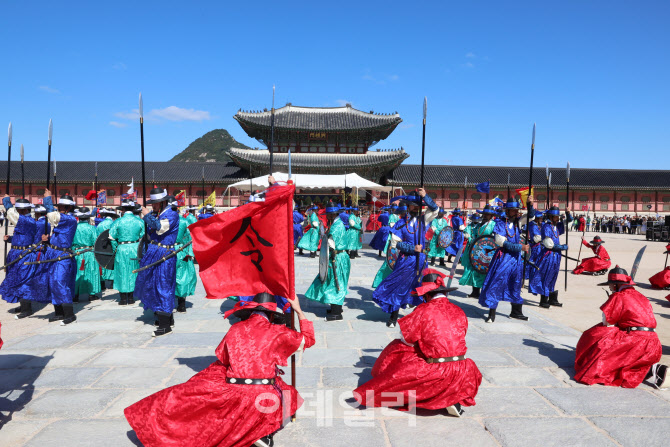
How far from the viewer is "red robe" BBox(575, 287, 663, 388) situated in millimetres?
3980

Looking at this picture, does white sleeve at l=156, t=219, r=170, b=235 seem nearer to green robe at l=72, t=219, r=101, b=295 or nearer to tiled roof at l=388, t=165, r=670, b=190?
green robe at l=72, t=219, r=101, b=295

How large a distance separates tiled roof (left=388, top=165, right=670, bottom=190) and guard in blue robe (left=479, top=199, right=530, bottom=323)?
28926 millimetres

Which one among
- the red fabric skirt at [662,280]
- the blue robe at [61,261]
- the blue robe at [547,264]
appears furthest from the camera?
the red fabric skirt at [662,280]

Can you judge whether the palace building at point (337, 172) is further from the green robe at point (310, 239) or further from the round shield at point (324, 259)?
the round shield at point (324, 259)

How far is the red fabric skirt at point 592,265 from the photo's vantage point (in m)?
11.8

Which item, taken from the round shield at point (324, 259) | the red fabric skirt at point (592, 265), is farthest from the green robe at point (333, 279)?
the red fabric skirt at point (592, 265)

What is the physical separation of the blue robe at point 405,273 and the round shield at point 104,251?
13.9 feet

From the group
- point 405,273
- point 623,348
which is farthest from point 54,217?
point 623,348

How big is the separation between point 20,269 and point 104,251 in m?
1.09

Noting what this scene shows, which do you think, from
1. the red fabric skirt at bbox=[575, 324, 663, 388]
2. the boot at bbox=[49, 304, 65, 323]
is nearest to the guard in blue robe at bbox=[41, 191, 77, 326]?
the boot at bbox=[49, 304, 65, 323]

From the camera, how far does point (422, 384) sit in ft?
10.9

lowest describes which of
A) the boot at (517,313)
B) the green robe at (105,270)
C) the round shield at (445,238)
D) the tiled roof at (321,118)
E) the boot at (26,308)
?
the boot at (26,308)

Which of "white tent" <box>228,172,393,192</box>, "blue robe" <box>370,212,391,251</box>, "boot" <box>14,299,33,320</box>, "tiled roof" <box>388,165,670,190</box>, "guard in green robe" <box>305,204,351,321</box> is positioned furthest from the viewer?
"tiled roof" <box>388,165,670,190</box>

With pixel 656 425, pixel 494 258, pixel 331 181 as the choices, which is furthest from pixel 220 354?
pixel 331 181
